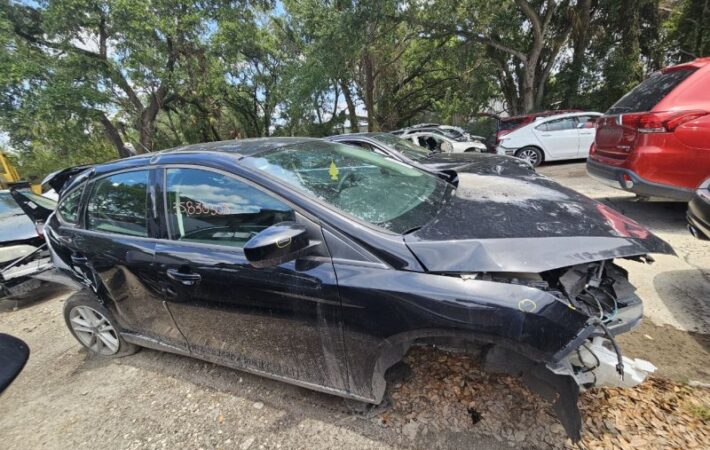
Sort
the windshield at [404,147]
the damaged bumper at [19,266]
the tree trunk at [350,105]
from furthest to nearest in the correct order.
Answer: the tree trunk at [350,105] < the windshield at [404,147] < the damaged bumper at [19,266]

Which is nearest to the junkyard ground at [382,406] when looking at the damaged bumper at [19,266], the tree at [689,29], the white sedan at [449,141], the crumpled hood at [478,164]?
the damaged bumper at [19,266]

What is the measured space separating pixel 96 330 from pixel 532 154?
9666 millimetres

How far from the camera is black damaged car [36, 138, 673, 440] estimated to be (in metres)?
1.48

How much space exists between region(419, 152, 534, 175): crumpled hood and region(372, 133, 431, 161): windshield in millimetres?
142

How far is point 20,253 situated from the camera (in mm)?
4020

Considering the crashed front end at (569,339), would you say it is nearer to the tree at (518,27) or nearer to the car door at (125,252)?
the car door at (125,252)

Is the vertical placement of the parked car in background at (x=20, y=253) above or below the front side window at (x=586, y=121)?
below

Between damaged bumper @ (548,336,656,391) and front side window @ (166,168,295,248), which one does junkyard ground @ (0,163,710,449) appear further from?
front side window @ (166,168,295,248)

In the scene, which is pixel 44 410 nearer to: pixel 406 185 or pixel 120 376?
pixel 120 376

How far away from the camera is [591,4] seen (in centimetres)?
1370

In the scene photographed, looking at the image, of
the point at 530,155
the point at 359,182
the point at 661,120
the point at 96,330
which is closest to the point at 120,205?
the point at 96,330

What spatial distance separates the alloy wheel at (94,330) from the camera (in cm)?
278

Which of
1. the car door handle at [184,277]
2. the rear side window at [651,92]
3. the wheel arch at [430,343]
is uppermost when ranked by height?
the rear side window at [651,92]

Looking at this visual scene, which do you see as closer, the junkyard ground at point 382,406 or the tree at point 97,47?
the junkyard ground at point 382,406
